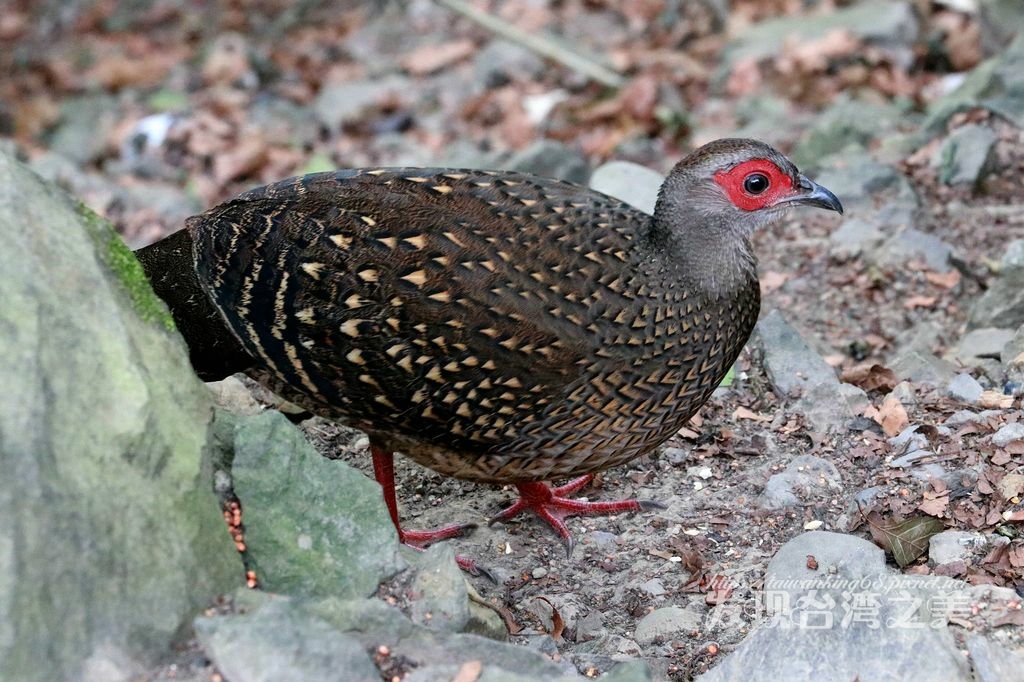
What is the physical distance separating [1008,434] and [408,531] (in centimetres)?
231

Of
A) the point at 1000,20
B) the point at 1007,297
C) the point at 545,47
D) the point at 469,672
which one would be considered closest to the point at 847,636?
the point at 469,672

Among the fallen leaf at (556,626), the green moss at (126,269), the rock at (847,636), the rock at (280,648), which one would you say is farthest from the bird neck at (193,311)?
the rock at (847,636)

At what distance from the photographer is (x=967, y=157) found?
7125 millimetres

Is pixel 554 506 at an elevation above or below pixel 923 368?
above

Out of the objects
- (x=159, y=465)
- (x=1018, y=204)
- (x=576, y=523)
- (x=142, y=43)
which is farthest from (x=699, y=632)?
(x=142, y=43)

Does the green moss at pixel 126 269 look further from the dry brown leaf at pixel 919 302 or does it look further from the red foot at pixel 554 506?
the dry brown leaf at pixel 919 302

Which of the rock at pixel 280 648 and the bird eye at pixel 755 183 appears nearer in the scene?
the rock at pixel 280 648

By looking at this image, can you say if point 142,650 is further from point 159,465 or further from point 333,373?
point 333,373

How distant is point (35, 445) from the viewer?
2934 mm

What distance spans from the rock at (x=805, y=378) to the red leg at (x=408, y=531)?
1.50 meters

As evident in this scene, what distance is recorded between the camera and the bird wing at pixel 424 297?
4.11m

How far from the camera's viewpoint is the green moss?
3.54 m

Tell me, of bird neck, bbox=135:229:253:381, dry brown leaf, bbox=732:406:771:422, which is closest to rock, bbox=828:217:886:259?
dry brown leaf, bbox=732:406:771:422

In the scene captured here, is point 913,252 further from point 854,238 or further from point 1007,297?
point 1007,297
